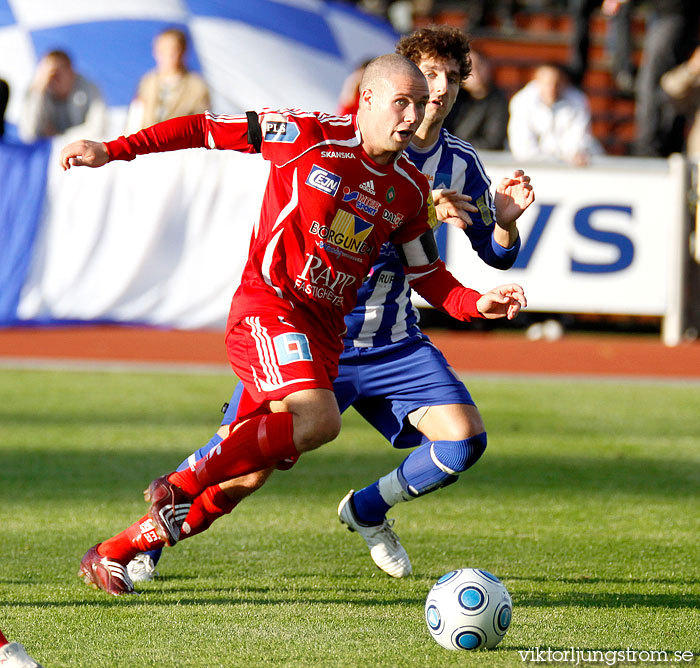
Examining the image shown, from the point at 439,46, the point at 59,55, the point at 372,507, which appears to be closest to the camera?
the point at 439,46

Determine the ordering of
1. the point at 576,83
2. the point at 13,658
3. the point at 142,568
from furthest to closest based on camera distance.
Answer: the point at 576,83 → the point at 142,568 → the point at 13,658

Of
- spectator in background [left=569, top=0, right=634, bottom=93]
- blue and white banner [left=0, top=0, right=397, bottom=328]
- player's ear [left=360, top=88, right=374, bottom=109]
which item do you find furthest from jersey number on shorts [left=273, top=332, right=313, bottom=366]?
spectator in background [left=569, top=0, right=634, bottom=93]

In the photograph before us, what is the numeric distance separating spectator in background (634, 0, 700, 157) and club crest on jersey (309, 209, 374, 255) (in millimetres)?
10245

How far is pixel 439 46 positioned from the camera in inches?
190

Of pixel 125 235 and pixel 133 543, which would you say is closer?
pixel 133 543

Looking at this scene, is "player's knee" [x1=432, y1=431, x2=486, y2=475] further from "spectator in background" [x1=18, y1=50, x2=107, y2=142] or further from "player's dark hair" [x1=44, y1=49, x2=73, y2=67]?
"player's dark hair" [x1=44, y1=49, x2=73, y2=67]

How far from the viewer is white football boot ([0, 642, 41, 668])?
314cm

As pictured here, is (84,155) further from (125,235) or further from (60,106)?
(60,106)

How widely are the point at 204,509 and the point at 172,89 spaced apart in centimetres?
823

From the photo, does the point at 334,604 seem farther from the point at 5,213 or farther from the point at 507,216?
the point at 5,213

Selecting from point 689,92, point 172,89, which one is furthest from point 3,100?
point 689,92

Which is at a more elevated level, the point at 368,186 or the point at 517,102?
the point at 368,186

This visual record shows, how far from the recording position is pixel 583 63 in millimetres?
16031

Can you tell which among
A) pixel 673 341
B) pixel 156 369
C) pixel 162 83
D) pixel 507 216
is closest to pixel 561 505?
pixel 507 216
